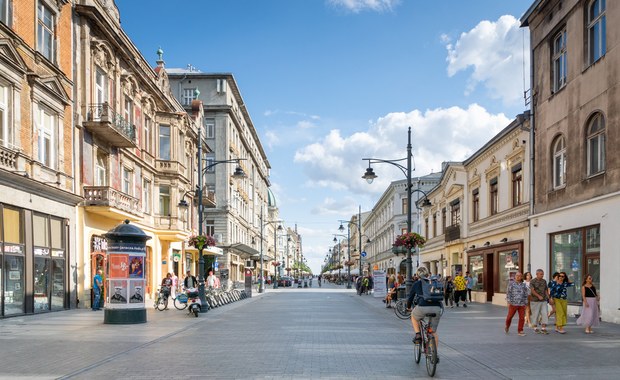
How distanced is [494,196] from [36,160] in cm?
2089

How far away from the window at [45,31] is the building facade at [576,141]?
18.5 meters

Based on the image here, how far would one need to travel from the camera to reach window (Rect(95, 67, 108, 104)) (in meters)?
26.7

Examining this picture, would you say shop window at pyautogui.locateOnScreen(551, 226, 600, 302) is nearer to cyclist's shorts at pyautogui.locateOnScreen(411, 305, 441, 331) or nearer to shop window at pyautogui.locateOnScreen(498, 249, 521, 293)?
shop window at pyautogui.locateOnScreen(498, 249, 521, 293)

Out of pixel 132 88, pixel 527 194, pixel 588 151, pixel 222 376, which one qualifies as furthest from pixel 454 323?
pixel 132 88

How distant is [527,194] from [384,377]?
18.4 metres

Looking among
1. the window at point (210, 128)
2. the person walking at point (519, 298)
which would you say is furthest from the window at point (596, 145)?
the window at point (210, 128)

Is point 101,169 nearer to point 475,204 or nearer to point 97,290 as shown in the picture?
point 97,290

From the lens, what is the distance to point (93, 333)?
15.0 meters

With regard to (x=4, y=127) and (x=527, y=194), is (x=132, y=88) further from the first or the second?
(x=527, y=194)

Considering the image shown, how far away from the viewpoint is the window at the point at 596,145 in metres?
19.1

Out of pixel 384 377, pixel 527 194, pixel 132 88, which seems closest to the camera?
pixel 384 377

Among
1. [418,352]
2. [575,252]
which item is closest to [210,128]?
[575,252]

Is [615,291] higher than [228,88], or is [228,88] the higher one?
[228,88]

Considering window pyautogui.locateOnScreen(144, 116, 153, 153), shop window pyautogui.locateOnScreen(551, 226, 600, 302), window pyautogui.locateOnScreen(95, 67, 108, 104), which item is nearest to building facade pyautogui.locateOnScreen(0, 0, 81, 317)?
window pyautogui.locateOnScreen(95, 67, 108, 104)
